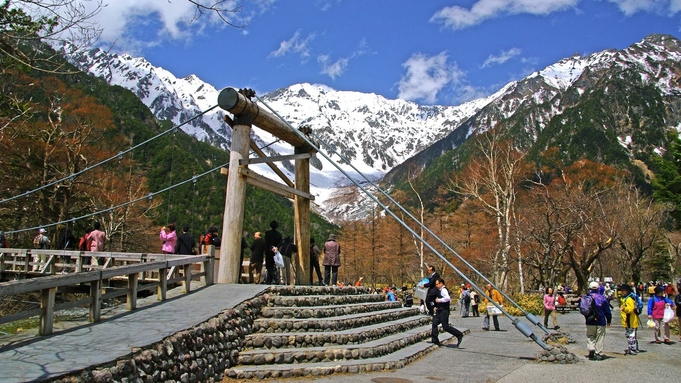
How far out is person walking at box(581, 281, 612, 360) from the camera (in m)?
10.5

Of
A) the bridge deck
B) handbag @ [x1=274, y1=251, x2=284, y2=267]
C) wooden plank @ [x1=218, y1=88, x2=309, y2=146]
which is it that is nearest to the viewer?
the bridge deck

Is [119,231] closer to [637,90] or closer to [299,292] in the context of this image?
[299,292]

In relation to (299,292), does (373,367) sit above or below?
below

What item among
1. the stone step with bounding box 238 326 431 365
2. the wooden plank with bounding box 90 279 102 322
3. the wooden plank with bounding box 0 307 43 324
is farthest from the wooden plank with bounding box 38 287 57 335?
the stone step with bounding box 238 326 431 365

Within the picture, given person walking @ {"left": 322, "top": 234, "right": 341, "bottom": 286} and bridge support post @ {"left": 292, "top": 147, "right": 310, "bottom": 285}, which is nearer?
bridge support post @ {"left": 292, "top": 147, "right": 310, "bottom": 285}

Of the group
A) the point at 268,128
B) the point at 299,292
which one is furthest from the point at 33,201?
the point at 299,292

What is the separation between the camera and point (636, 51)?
156 meters

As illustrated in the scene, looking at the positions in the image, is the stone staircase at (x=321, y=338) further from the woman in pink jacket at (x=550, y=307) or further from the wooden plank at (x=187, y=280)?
the woman in pink jacket at (x=550, y=307)

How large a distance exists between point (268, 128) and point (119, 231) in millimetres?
20533

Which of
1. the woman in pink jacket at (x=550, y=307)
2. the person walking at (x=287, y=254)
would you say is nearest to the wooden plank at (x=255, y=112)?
the person walking at (x=287, y=254)

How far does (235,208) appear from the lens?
12227mm

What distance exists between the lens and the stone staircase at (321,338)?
8.77 m

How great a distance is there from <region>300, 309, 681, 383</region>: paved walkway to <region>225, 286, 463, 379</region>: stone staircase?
0.38m

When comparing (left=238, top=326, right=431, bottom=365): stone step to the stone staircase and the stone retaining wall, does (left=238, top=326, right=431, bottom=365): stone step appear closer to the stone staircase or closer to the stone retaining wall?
the stone staircase
